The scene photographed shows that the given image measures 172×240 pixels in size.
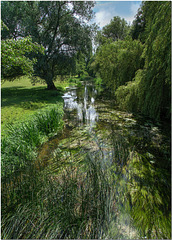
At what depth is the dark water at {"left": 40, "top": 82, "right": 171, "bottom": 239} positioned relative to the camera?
195 centimetres

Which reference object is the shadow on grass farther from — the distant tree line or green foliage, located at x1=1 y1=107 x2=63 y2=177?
the distant tree line

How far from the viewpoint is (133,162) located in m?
3.39

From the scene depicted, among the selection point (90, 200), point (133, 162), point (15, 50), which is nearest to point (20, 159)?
point (90, 200)

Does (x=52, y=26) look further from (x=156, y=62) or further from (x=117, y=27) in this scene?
(x=117, y=27)

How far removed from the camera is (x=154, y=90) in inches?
191

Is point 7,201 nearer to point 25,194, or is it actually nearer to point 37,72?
point 25,194

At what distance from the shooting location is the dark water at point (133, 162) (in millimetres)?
1950

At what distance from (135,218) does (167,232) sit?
1.47 feet

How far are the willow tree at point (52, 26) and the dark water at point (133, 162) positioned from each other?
10120 mm

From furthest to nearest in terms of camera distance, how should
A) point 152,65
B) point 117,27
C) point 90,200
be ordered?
1. point 117,27
2. point 152,65
3. point 90,200

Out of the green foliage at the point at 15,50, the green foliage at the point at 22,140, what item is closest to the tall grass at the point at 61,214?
the green foliage at the point at 22,140

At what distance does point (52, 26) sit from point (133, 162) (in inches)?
616

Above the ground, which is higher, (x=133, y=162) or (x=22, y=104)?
(x=22, y=104)

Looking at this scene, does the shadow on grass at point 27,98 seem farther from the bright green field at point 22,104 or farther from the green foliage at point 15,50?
the green foliage at point 15,50
